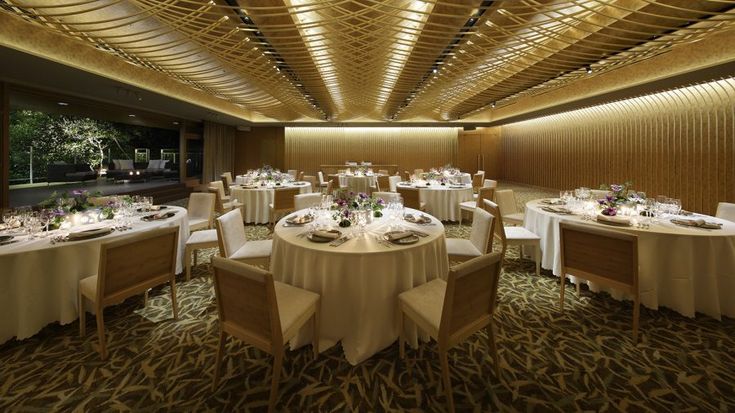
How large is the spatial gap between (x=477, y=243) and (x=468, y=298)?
1.82m

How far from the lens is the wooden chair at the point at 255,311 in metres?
1.87

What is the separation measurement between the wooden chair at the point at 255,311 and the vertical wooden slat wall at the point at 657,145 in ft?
30.7

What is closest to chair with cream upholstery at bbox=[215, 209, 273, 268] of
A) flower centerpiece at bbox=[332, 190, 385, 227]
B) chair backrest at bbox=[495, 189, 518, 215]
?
flower centerpiece at bbox=[332, 190, 385, 227]

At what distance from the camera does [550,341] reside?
2.82m

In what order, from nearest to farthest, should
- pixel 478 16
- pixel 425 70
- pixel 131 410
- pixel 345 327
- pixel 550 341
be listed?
pixel 131 410 < pixel 345 327 < pixel 550 341 < pixel 478 16 < pixel 425 70

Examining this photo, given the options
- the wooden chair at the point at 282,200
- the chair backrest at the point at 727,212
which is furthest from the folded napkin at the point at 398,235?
the chair backrest at the point at 727,212

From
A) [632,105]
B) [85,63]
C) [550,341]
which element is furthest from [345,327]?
[632,105]

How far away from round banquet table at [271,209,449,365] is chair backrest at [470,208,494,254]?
3.77 ft

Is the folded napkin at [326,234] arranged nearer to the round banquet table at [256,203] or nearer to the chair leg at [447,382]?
the chair leg at [447,382]

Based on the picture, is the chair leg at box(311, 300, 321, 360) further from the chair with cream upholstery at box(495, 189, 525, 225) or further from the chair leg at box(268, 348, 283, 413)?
the chair with cream upholstery at box(495, 189, 525, 225)

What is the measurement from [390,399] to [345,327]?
61 cm

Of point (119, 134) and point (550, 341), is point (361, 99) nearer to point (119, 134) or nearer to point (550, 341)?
point (550, 341)

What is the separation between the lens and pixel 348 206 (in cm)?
333

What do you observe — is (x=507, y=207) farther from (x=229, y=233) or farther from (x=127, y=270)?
(x=127, y=270)
